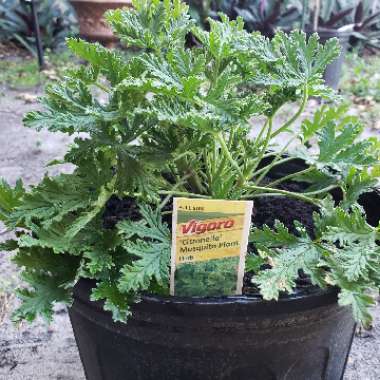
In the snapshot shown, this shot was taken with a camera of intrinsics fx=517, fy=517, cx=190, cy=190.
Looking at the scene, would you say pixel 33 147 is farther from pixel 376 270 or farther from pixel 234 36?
pixel 376 270

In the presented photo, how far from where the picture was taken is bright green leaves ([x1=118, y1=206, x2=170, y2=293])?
785mm

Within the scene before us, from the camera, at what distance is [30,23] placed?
4734mm

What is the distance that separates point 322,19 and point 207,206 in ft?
13.5

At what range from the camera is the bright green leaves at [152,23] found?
3.04 ft

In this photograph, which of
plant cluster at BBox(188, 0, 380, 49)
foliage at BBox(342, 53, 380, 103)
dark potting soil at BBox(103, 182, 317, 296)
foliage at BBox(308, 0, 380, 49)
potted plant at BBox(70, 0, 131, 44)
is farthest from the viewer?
foliage at BBox(308, 0, 380, 49)

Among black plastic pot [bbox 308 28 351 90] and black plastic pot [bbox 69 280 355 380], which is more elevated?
black plastic pot [bbox 69 280 355 380]

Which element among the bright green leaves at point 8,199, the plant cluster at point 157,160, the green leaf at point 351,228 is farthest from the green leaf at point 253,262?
the bright green leaves at point 8,199

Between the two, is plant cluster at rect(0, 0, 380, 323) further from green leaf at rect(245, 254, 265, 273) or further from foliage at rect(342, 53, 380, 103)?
foliage at rect(342, 53, 380, 103)

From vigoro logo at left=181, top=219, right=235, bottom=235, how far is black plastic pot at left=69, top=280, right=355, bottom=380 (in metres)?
0.11

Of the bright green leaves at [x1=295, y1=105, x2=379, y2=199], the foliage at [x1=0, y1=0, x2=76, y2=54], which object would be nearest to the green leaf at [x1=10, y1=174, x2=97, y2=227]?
the bright green leaves at [x1=295, y1=105, x2=379, y2=199]

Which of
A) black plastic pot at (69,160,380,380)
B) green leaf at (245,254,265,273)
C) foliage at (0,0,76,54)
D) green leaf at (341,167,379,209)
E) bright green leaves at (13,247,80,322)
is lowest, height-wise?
foliage at (0,0,76,54)

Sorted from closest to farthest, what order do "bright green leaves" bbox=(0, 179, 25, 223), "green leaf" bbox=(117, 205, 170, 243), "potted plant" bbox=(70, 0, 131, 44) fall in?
"green leaf" bbox=(117, 205, 170, 243) < "bright green leaves" bbox=(0, 179, 25, 223) < "potted plant" bbox=(70, 0, 131, 44)

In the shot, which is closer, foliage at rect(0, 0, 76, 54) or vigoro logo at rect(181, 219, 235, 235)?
vigoro logo at rect(181, 219, 235, 235)

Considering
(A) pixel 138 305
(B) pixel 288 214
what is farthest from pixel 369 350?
(A) pixel 138 305
